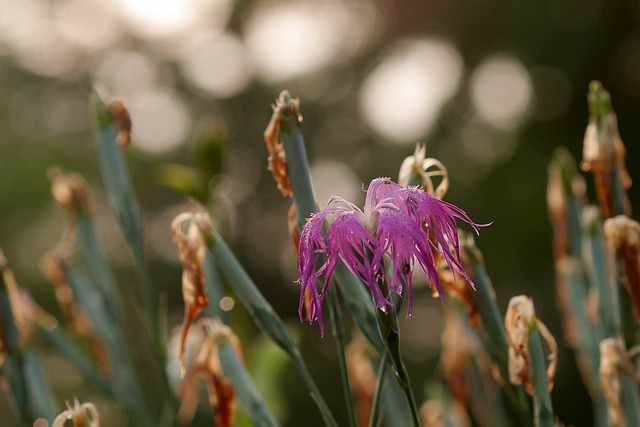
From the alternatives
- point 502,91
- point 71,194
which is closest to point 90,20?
point 502,91

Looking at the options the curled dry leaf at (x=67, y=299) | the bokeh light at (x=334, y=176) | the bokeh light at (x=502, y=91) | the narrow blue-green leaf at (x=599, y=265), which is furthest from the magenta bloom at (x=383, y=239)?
the bokeh light at (x=334, y=176)

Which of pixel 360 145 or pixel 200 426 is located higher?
pixel 360 145

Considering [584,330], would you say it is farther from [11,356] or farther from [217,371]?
[11,356]

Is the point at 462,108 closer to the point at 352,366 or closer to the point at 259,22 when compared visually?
the point at 259,22

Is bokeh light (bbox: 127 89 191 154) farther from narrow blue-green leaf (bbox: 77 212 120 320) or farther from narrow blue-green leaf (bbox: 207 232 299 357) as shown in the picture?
narrow blue-green leaf (bbox: 207 232 299 357)

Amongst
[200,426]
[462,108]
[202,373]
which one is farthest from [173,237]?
[200,426]
